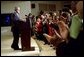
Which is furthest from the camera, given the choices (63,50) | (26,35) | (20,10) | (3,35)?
(26,35)

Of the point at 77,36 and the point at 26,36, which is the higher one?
the point at 77,36

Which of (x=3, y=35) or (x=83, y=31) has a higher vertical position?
(x=83, y=31)

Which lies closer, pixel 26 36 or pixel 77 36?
pixel 77 36

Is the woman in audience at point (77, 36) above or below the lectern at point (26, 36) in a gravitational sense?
above

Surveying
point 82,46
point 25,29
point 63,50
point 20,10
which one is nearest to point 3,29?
point 20,10

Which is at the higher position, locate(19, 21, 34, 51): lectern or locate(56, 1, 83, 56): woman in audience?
locate(56, 1, 83, 56): woman in audience

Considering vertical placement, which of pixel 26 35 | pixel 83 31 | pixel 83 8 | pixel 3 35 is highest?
pixel 83 8

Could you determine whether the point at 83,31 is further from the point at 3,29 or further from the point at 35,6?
the point at 35,6

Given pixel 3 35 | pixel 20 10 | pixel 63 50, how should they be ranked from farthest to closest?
pixel 20 10
pixel 3 35
pixel 63 50

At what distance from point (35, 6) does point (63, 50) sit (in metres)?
0.91

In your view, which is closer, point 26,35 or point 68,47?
point 68,47

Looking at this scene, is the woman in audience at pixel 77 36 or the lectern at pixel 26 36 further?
the lectern at pixel 26 36

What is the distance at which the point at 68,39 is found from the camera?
1.38 metres

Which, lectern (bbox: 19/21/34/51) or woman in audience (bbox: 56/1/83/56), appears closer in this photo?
woman in audience (bbox: 56/1/83/56)
